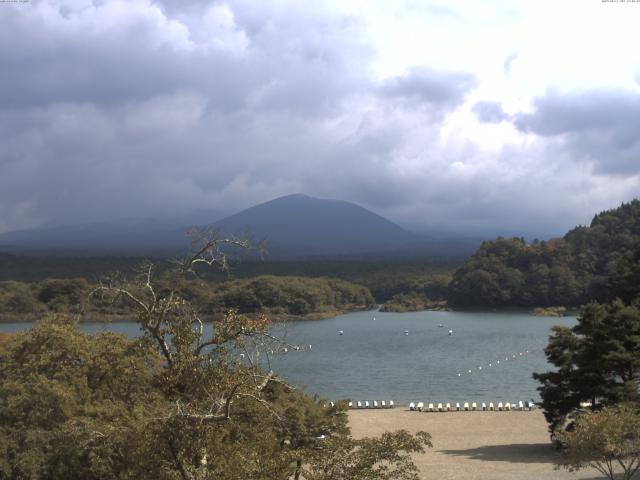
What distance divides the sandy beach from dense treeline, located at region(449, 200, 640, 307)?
50.6 metres

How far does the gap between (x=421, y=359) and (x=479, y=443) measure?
20.8 metres

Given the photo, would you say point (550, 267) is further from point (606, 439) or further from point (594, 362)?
point (606, 439)

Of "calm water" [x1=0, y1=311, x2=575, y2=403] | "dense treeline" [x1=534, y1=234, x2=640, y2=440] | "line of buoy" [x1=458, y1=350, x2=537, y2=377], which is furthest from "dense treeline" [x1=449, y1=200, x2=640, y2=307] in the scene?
"dense treeline" [x1=534, y1=234, x2=640, y2=440]

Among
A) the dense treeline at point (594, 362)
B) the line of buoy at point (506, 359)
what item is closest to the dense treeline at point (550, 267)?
the line of buoy at point (506, 359)

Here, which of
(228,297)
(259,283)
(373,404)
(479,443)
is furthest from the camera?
(259,283)

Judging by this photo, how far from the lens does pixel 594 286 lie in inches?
2729

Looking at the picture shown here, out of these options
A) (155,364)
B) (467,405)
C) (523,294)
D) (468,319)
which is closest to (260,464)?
(155,364)

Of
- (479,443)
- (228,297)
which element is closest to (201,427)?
(479,443)

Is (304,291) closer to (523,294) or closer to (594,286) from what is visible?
(523,294)

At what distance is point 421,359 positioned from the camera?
40.7 meters

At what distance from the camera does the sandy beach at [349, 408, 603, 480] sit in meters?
15.4

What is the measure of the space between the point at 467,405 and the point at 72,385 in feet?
55.8

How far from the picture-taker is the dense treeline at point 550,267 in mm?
74062

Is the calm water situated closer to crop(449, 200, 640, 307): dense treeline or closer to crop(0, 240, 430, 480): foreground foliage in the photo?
crop(449, 200, 640, 307): dense treeline
